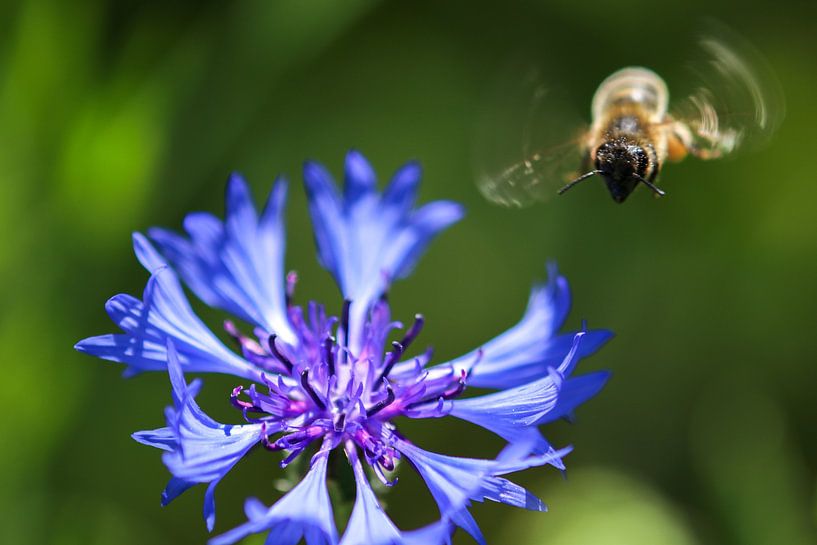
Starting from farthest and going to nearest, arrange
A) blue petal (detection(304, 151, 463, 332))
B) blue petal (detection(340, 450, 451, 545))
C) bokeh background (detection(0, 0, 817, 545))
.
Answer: bokeh background (detection(0, 0, 817, 545)) → blue petal (detection(304, 151, 463, 332)) → blue petal (detection(340, 450, 451, 545))

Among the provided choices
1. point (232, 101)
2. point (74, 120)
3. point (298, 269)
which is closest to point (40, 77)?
point (74, 120)

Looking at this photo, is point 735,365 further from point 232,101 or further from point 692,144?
point 232,101

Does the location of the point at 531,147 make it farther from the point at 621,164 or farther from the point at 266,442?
the point at 266,442

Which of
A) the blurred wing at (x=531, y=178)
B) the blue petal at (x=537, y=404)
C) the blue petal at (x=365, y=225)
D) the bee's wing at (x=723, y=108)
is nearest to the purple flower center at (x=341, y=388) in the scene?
the blue petal at (x=537, y=404)

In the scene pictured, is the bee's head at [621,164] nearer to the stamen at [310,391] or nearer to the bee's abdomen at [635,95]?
the bee's abdomen at [635,95]

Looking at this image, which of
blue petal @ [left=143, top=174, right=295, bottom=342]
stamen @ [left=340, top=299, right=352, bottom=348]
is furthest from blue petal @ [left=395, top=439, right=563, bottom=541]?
blue petal @ [left=143, top=174, right=295, bottom=342]

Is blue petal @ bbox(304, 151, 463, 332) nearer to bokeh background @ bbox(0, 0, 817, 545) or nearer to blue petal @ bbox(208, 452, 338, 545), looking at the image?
bokeh background @ bbox(0, 0, 817, 545)
